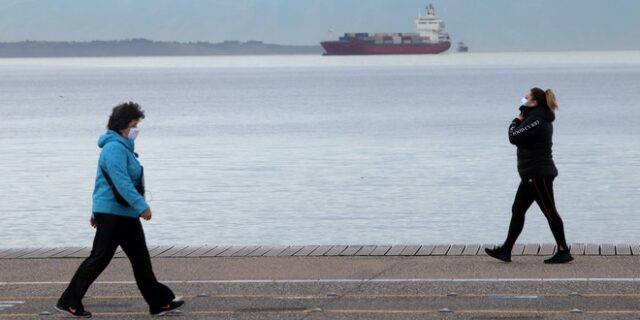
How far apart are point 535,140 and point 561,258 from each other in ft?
3.12

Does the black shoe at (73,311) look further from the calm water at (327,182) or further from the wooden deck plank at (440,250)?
the calm water at (327,182)

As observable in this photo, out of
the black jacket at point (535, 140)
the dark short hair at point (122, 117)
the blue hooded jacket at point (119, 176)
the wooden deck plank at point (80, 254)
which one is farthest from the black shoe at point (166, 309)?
the black jacket at point (535, 140)

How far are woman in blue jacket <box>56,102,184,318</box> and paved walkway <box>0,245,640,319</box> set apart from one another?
191 millimetres

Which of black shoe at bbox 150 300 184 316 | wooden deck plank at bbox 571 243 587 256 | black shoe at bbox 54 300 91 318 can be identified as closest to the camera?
black shoe at bbox 54 300 91 318

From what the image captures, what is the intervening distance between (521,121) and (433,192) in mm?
11542

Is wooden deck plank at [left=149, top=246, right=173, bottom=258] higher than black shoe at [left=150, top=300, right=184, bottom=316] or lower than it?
lower

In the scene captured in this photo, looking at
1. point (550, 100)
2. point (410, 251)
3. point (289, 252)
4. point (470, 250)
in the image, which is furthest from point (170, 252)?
point (550, 100)

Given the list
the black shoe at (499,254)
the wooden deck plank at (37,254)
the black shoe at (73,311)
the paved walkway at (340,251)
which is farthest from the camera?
the wooden deck plank at (37,254)

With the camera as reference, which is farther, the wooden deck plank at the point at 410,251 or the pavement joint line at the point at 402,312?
the wooden deck plank at the point at 410,251

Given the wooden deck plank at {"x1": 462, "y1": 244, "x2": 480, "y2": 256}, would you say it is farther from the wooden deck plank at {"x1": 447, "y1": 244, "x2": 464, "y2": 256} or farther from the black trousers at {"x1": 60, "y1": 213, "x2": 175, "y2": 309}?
the black trousers at {"x1": 60, "y1": 213, "x2": 175, "y2": 309}

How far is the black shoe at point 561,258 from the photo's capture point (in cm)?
1023

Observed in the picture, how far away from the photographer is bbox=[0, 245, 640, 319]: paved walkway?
8500 mm

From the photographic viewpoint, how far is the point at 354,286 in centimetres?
945

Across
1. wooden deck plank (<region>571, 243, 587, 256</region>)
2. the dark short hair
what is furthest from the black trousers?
wooden deck plank (<region>571, 243, 587, 256</region>)
